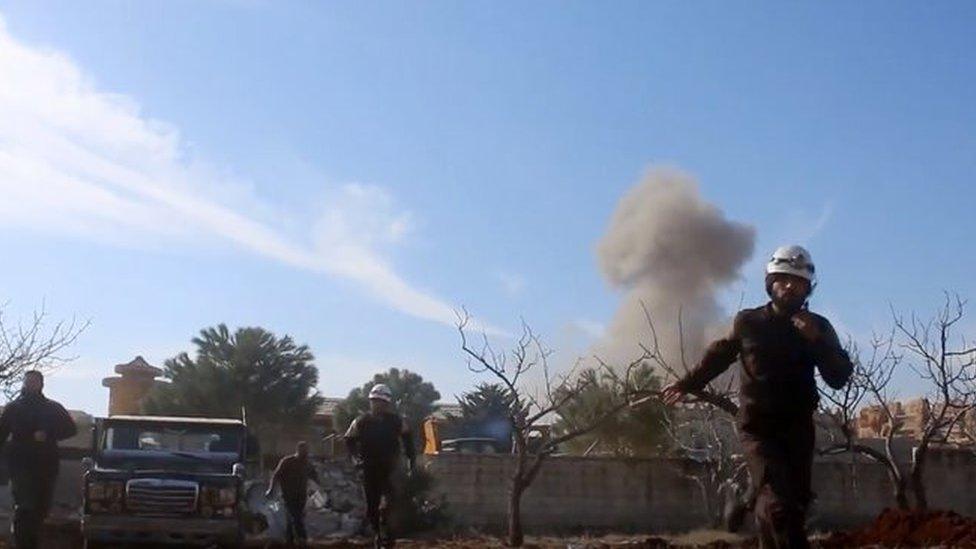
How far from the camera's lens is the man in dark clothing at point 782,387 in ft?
20.1

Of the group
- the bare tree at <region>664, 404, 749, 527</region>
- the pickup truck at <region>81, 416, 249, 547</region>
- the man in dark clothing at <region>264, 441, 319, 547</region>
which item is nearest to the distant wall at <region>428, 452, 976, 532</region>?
the bare tree at <region>664, 404, 749, 527</region>

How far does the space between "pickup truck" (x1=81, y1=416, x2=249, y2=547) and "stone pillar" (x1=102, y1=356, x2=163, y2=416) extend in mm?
37217

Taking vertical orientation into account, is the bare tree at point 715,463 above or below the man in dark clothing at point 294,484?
above

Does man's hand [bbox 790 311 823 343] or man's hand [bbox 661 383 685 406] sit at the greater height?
man's hand [bbox 790 311 823 343]

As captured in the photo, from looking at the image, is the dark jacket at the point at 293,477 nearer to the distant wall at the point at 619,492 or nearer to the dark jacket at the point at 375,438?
the dark jacket at the point at 375,438

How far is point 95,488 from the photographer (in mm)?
15805

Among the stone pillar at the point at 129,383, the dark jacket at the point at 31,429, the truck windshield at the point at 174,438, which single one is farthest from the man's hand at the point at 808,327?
the stone pillar at the point at 129,383

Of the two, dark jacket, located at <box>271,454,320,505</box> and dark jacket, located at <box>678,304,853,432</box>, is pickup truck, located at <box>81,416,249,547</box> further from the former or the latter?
dark jacket, located at <box>678,304,853,432</box>

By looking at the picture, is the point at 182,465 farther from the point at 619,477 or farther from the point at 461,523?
the point at 619,477

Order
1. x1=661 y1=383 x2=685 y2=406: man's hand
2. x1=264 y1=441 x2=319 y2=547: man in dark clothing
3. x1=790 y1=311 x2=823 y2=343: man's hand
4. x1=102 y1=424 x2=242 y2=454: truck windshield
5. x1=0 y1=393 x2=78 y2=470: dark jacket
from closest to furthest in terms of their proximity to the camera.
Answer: x1=790 y1=311 x2=823 y2=343: man's hand → x1=661 y1=383 x2=685 y2=406: man's hand → x1=0 y1=393 x2=78 y2=470: dark jacket → x1=102 y1=424 x2=242 y2=454: truck windshield → x1=264 y1=441 x2=319 y2=547: man in dark clothing

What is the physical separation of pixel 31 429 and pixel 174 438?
497 cm

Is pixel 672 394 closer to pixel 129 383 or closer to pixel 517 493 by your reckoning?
pixel 517 493

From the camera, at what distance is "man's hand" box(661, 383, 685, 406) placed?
685cm

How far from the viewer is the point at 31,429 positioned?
1187cm
